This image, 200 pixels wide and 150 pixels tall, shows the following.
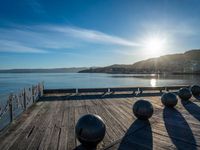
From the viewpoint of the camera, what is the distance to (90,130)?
209 inches

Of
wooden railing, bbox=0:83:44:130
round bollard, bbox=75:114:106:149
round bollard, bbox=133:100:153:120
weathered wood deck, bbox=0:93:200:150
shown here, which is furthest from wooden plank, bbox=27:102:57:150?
round bollard, bbox=133:100:153:120

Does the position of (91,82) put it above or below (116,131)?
below

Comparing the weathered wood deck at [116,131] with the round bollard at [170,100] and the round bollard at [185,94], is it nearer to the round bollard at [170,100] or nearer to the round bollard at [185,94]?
the round bollard at [170,100]

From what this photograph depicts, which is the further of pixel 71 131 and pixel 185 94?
pixel 185 94

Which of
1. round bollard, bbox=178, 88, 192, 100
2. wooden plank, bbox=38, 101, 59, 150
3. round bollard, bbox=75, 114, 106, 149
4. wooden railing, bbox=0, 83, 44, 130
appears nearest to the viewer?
round bollard, bbox=75, 114, 106, 149

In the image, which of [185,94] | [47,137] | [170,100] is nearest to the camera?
[47,137]

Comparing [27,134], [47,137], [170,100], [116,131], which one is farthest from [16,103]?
[170,100]

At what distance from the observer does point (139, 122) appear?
8.07 meters

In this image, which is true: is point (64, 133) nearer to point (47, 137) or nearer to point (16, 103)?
point (47, 137)

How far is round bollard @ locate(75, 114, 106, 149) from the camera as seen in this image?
17.4 ft

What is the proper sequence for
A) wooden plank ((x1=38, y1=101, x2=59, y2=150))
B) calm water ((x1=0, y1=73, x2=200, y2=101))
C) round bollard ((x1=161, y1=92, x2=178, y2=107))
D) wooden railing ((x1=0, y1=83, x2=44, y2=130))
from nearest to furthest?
wooden plank ((x1=38, y1=101, x2=59, y2=150)) < wooden railing ((x1=0, y1=83, x2=44, y2=130)) < round bollard ((x1=161, y1=92, x2=178, y2=107)) < calm water ((x1=0, y1=73, x2=200, y2=101))

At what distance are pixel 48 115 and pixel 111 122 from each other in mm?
3598

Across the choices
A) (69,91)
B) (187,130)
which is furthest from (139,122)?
(69,91)

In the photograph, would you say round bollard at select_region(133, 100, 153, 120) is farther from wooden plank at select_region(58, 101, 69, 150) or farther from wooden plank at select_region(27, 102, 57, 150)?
wooden plank at select_region(27, 102, 57, 150)
